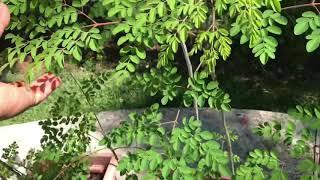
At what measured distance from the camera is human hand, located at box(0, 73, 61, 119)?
1.64 m

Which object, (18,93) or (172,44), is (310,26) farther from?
(18,93)

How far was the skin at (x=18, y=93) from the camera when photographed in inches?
63.9

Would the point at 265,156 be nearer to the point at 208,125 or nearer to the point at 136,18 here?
the point at 136,18

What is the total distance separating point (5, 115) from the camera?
1694mm

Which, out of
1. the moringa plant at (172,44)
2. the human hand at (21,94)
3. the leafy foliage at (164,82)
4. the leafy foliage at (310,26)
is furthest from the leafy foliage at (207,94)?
the human hand at (21,94)

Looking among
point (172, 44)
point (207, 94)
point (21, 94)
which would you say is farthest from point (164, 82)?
point (21, 94)

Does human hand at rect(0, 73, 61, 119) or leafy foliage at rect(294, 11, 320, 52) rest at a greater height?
leafy foliage at rect(294, 11, 320, 52)

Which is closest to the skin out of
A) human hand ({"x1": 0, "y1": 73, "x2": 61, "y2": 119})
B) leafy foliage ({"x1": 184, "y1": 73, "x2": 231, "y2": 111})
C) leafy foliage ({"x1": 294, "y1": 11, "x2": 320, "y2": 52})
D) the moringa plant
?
human hand ({"x1": 0, "y1": 73, "x2": 61, "y2": 119})

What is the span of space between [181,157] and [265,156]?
33cm

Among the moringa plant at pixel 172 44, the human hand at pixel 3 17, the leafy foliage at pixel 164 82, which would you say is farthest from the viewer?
the leafy foliage at pixel 164 82

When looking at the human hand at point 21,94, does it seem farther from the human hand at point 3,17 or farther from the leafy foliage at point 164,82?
the leafy foliage at point 164,82

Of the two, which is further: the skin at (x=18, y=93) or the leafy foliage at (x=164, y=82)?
A: the leafy foliage at (x=164, y=82)

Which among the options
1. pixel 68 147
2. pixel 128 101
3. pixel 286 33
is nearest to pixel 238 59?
pixel 286 33

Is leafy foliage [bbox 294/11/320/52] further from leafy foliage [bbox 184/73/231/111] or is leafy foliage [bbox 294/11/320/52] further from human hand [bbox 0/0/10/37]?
human hand [bbox 0/0/10/37]
